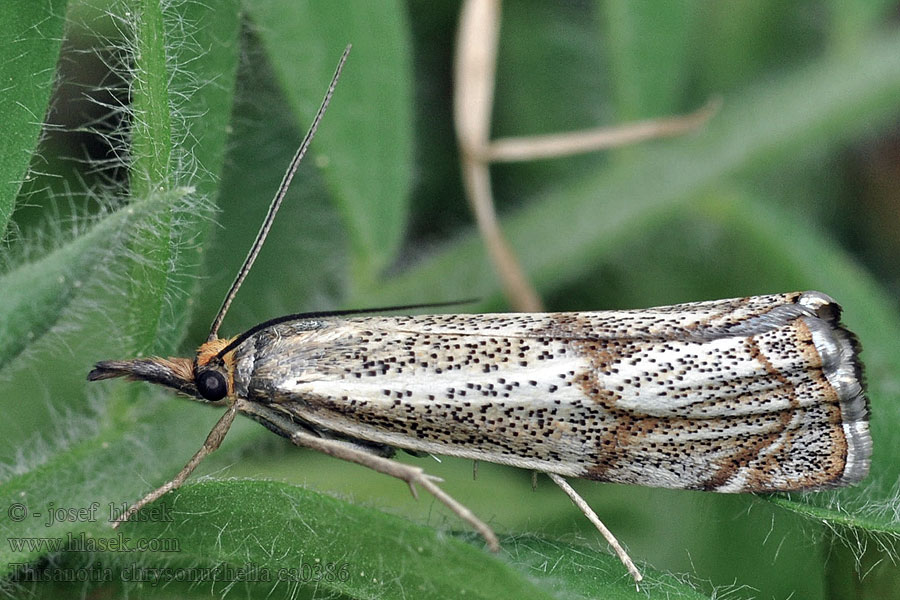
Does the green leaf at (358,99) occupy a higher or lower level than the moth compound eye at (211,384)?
higher

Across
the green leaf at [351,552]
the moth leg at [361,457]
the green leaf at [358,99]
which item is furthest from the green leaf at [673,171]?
the green leaf at [351,552]

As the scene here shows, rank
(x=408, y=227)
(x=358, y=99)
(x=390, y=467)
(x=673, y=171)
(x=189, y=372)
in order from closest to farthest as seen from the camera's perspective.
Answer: (x=390, y=467), (x=189, y=372), (x=358, y=99), (x=673, y=171), (x=408, y=227)

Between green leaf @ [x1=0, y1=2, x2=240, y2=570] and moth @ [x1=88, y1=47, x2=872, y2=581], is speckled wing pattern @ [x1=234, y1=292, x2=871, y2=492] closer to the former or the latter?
moth @ [x1=88, y1=47, x2=872, y2=581]

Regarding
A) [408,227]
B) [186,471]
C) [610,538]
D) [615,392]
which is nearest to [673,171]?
[408,227]

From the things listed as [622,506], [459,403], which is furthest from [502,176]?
[459,403]

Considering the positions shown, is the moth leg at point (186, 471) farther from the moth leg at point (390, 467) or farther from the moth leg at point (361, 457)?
the moth leg at point (390, 467)

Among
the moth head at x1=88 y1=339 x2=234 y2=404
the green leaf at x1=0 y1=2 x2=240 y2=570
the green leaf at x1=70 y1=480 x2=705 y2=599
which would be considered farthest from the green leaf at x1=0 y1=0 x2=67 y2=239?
the green leaf at x1=70 y1=480 x2=705 y2=599

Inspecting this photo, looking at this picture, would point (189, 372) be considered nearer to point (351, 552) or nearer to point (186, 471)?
A: point (186, 471)
